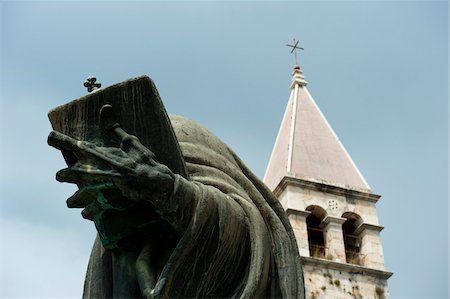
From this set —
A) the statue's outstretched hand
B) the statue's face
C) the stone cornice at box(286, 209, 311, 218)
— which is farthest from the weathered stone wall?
the statue's outstretched hand

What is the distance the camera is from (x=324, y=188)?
28109mm

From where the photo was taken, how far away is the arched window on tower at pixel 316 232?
27500mm

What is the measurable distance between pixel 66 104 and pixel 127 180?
392 mm

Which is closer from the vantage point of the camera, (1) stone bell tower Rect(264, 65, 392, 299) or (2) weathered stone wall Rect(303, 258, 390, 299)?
(2) weathered stone wall Rect(303, 258, 390, 299)

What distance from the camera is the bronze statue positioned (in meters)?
2.77

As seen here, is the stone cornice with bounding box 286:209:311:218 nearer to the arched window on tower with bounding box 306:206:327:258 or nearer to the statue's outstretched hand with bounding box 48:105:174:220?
the arched window on tower with bounding box 306:206:327:258

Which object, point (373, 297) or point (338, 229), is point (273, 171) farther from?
point (373, 297)

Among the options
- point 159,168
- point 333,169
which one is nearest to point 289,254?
point 159,168

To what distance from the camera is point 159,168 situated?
2768 millimetres

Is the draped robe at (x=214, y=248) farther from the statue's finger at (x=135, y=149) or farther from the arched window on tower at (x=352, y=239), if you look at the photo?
the arched window on tower at (x=352, y=239)

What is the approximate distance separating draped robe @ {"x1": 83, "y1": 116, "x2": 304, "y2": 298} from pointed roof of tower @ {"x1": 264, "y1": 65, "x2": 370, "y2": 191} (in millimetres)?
24368

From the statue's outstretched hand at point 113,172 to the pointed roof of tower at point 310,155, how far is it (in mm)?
24783

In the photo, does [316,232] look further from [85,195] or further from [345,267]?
[85,195]

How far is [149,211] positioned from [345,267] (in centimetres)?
2398
